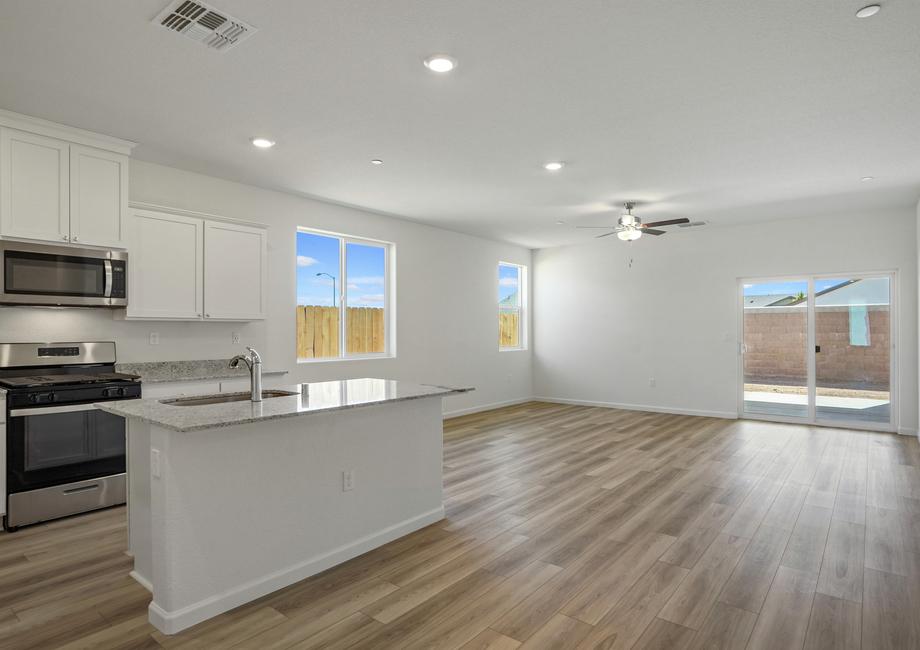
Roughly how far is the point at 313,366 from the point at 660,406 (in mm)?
5123

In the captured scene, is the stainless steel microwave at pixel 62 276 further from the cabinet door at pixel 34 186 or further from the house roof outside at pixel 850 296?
the house roof outside at pixel 850 296

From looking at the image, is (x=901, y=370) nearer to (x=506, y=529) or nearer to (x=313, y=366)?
(x=506, y=529)

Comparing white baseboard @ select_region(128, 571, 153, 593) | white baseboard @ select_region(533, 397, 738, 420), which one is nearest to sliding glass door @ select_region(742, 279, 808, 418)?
white baseboard @ select_region(533, 397, 738, 420)

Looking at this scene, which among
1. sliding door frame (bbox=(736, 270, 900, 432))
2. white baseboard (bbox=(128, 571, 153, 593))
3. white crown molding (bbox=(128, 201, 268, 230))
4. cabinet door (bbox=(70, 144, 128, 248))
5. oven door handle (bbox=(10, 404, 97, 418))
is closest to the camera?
white baseboard (bbox=(128, 571, 153, 593))

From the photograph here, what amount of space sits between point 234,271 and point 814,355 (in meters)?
6.91

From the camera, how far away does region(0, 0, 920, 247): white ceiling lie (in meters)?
2.45

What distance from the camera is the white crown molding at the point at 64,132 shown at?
346cm

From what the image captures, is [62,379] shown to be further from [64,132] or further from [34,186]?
[64,132]

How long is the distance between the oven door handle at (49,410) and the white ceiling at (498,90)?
1.93 m

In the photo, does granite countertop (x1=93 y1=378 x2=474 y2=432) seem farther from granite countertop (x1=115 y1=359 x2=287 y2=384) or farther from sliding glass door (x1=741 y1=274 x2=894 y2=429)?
sliding glass door (x1=741 y1=274 x2=894 y2=429)

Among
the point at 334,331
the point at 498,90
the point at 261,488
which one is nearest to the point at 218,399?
the point at 261,488

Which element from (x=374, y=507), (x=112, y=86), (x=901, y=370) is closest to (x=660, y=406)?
(x=901, y=370)

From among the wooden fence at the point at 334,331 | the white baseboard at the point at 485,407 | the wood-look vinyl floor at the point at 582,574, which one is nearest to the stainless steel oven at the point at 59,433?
A: the wood-look vinyl floor at the point at 582,574

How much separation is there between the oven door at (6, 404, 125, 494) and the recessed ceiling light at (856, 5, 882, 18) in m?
4.94
